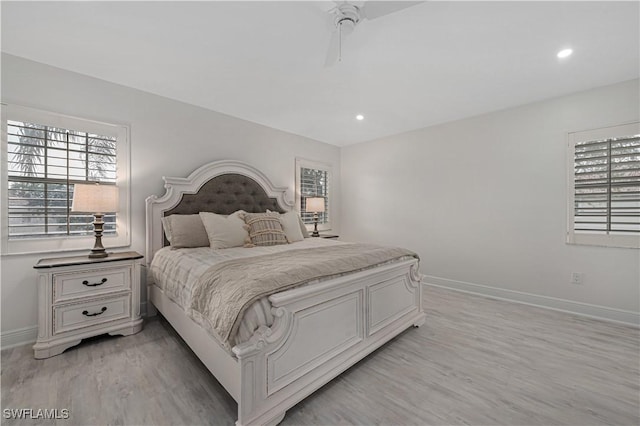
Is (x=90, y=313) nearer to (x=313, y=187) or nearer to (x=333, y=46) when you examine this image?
(x=333, y=46)

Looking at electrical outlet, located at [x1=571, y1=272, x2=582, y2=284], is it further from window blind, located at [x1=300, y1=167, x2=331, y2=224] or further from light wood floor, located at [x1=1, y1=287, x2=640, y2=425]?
window blind, located at [x1=300, y1=167, x2=331, y2=224]

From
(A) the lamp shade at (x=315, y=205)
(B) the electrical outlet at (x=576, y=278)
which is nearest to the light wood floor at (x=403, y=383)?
(B) the electrical outlet at (x=576, y=278)

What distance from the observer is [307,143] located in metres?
4.79

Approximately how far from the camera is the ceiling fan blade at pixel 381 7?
146 centimetres

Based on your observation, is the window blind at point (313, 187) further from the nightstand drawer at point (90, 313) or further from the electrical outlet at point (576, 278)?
the electrical outlet at point (576, 278)

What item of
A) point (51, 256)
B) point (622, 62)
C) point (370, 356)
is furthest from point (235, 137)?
point (622, 62)

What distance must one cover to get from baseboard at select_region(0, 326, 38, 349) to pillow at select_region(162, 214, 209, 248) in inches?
51.2

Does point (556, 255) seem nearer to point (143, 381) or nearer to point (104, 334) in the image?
point (143, 381)

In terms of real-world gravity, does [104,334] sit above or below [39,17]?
below

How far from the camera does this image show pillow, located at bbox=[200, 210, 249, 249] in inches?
108

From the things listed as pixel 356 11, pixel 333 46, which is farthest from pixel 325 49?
pixel 356 11

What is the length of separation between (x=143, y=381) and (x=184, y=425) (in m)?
0.59

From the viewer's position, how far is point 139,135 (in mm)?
2914

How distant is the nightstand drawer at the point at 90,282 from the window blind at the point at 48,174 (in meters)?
0.56
